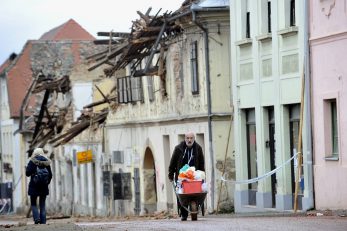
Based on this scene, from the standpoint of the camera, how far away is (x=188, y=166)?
81.9ft

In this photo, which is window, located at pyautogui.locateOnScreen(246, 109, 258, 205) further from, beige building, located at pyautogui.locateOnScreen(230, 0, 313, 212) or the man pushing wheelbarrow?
the man pushing wheelbarrow

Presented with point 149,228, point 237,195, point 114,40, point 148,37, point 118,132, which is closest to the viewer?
point 149,228

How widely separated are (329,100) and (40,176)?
6.89 metres

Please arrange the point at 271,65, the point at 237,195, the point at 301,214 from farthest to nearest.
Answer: the point at 237,195
the point at 271,65
the point at 301,214

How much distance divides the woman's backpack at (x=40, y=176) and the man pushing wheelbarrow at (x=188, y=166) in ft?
14.7

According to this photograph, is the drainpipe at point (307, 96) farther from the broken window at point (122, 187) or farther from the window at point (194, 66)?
the broken window at point (122, 187)

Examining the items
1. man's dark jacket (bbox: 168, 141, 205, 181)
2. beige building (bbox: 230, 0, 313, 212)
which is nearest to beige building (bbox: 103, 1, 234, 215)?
beige building (bbox: 230, 0, 313, 212)

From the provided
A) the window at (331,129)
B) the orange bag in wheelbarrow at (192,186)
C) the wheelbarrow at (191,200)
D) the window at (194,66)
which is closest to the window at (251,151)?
the window at (194,66)

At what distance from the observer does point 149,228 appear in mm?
22516

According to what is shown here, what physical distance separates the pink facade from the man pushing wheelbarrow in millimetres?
4681

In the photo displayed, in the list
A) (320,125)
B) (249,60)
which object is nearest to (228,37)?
(249,60)

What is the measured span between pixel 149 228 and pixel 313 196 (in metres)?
8.61

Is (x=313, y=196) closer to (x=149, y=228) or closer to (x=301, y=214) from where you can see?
(x=301, y=214)

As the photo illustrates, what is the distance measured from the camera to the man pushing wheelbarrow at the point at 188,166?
81.4 ft
